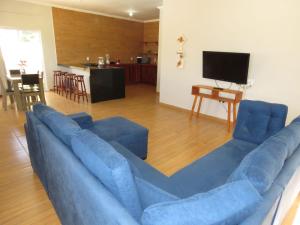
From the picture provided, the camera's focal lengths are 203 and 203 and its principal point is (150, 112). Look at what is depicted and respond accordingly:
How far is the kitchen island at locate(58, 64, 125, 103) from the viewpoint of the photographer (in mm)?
5746

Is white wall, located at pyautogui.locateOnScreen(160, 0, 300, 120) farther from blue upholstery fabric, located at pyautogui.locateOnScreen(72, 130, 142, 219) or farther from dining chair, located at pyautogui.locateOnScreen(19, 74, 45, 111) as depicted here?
blue upholstery fabric, located at pyautogui.locateOnScreen(72, 130, 142, 219)

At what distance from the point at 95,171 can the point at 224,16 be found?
13.4 feet

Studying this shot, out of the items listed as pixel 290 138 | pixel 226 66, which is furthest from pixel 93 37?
pixel 290 138

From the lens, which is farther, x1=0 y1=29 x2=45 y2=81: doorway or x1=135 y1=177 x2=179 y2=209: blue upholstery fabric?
x1=0 y1=29 x2=45 y2=81: doorway

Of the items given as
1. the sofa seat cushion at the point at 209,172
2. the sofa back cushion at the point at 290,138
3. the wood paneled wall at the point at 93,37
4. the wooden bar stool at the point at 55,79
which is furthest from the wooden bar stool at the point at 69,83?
the sofa back cushion at the point at 290,138

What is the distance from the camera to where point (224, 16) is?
4035mm

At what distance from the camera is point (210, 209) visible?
774mm

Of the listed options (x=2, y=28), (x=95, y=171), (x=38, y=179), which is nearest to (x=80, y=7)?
(x=2, y=28)

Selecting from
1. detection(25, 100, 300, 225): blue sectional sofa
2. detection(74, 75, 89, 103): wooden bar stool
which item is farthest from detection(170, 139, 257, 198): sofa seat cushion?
detection(74, 75, 89, 103): wooden bar stool

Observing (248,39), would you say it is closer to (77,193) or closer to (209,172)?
(209,172)

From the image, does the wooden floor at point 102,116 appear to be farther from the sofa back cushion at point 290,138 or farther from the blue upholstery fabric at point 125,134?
the sofa back cushion at point 290,138

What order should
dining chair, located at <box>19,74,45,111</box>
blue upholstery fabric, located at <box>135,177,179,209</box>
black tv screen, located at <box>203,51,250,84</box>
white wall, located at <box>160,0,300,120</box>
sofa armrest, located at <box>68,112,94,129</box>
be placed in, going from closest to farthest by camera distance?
blue upholstery fabric, located at <box>135,177,179,209</box> → sofa armrest, located at <box>68,112,94,129</box> → white wall, located at <box>160,0,300,120</box> → black tv screen, located at <box>203,51,250,84</box> → dining chair, located at <box>19,74,45,111</box>

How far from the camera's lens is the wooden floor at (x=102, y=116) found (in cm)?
197

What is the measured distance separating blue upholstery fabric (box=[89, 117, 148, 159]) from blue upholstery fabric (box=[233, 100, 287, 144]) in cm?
119
